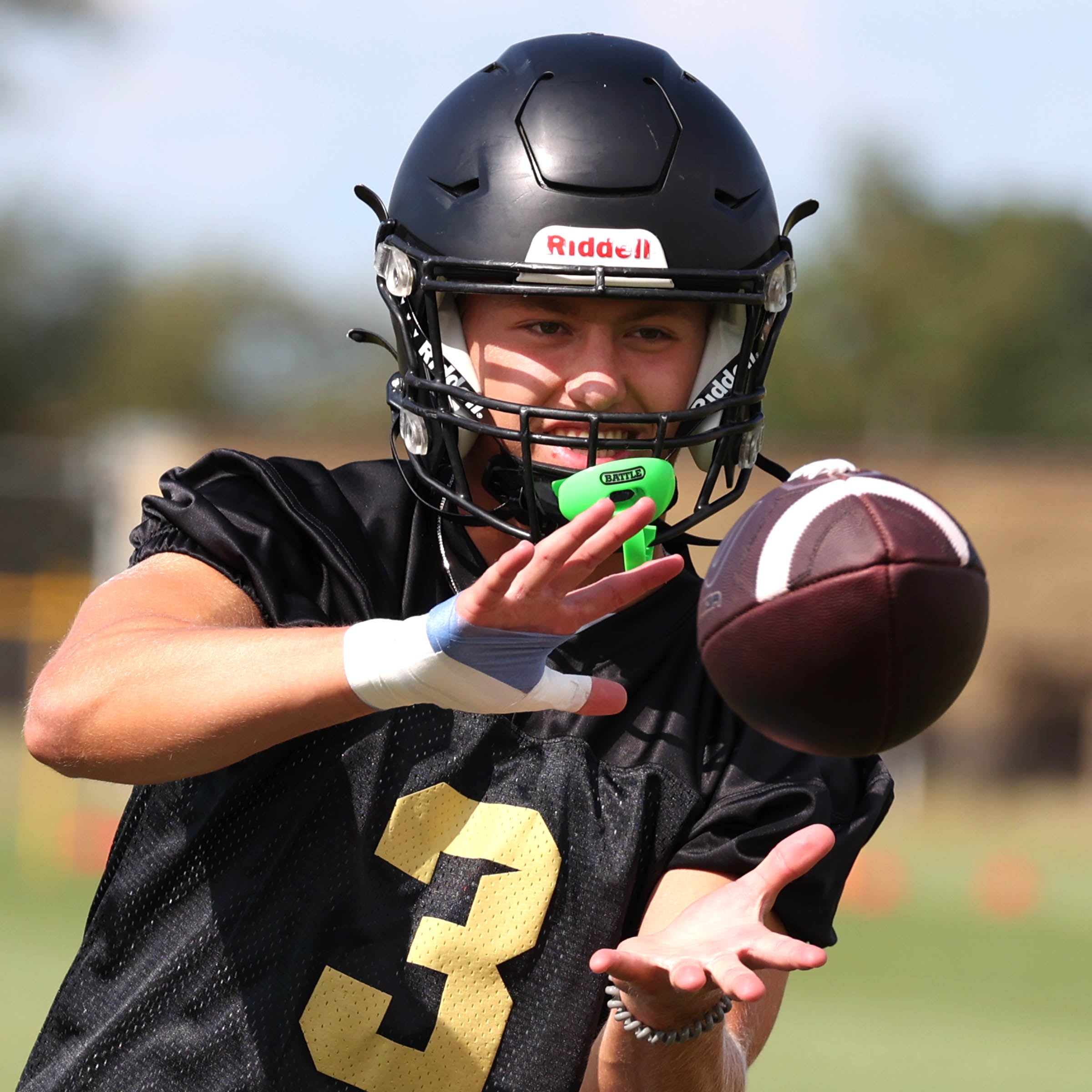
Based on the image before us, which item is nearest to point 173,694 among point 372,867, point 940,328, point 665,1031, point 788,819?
point 372,867

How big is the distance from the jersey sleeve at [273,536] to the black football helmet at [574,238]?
0.61ft

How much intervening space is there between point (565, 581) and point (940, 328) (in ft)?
126

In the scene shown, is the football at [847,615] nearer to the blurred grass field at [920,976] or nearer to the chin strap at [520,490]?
the chin strap at [520,490]

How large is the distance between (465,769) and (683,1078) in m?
0.60

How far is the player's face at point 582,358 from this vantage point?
2904 millimetres

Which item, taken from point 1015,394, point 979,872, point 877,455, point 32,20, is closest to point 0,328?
point 32,20

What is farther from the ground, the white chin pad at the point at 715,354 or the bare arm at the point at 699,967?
the white chin pad at the point at 715,354

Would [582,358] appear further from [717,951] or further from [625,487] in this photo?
[717,951]

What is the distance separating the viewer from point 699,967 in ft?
7.64

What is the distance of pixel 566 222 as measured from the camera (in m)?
3.04

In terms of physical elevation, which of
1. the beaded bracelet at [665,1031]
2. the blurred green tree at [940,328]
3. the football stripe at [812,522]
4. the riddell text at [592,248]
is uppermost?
the riddell text at [592,248]

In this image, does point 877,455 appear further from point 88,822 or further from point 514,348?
point 514,348

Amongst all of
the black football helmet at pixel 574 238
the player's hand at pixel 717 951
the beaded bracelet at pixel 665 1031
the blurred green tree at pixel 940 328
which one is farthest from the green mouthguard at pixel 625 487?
the blurred green tree at pixel 940 328

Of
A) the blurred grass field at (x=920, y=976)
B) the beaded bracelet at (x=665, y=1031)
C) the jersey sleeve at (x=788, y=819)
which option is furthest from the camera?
the blurred grass field at (x=920, y=976)
